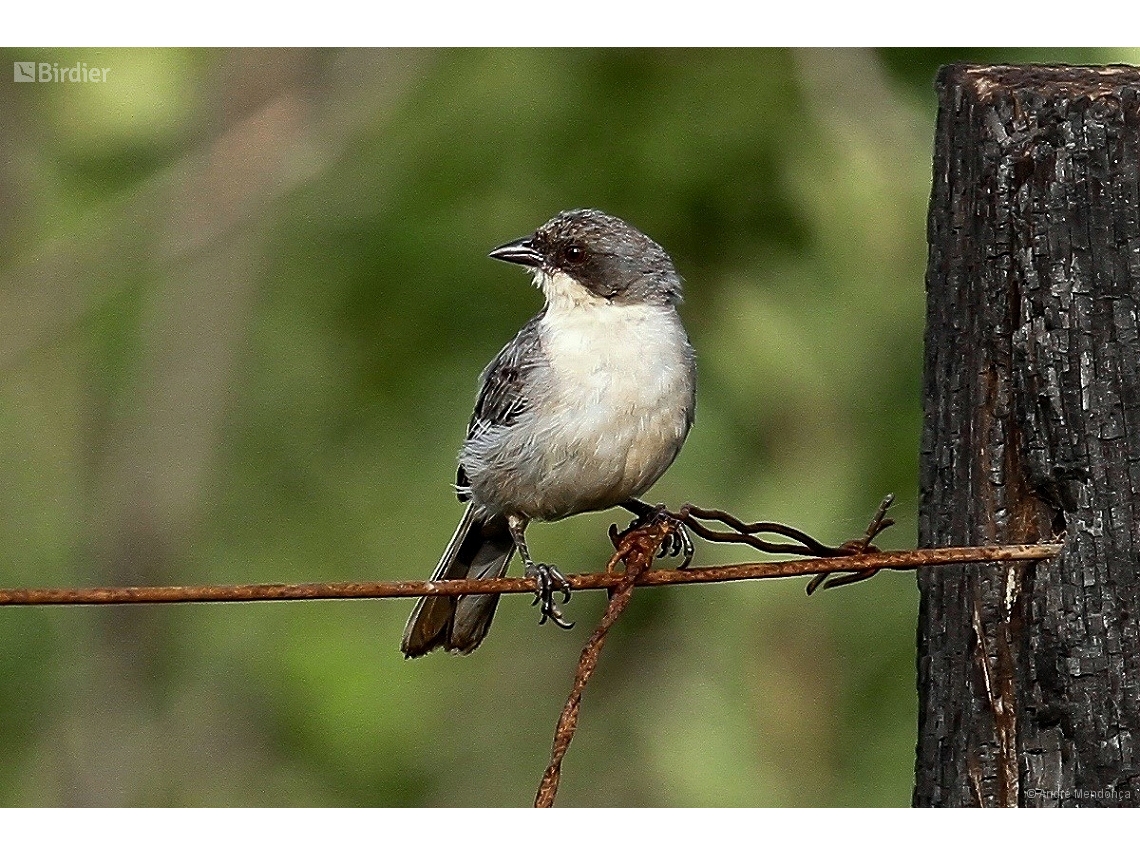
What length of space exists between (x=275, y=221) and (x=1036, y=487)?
6595mm

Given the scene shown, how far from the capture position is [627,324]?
4.55 meters

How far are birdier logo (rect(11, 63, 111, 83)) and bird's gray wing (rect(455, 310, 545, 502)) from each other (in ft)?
13.6

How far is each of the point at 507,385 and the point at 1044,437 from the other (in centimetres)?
217

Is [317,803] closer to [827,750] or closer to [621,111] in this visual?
[827,750]

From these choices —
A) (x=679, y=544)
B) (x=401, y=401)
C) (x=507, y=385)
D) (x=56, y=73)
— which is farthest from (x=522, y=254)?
(x=56, y=73)

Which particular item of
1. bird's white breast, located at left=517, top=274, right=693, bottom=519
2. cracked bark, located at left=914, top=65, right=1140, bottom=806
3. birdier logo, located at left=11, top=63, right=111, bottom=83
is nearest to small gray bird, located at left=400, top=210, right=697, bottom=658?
bird's white breast, located at left=517, top=274, right=693, bottom=519

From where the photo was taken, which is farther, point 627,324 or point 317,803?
point 317,803

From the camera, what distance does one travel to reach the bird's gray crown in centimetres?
467

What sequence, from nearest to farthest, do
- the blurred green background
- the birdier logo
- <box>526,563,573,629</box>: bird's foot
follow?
<box>526,563,573,629</box>: bird's foot < the blurred green background < the birdier logo

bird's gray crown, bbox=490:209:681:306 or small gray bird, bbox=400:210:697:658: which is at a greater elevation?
bird's gray crown, bbox=490:209:681:306

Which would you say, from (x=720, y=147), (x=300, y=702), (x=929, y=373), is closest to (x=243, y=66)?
(x=720, y=147)

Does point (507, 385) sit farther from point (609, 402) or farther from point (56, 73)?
point (56, 73)

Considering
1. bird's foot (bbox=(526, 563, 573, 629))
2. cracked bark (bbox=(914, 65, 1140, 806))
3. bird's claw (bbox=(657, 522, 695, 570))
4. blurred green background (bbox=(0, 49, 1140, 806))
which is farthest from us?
blurred green background (bbox=(0, 49, 1140, 806))

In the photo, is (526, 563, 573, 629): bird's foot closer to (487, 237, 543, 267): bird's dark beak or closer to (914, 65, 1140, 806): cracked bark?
(487, 237, 543, 267): bird's dark beak
